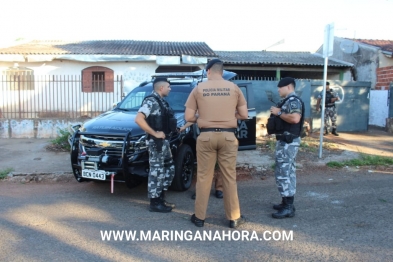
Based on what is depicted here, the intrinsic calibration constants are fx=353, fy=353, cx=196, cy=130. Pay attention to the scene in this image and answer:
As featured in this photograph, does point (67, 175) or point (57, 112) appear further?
point (57, 112)

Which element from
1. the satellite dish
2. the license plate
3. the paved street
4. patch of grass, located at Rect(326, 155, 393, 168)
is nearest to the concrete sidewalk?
patch of grass, located at Rect(326, 155, 393, 168)

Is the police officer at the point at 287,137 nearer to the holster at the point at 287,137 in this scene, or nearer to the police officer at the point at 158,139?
the holster at the point at 287,137

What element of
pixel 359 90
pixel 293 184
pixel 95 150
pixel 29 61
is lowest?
pixel 293 184

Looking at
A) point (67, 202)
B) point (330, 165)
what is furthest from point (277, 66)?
point (67, 202)

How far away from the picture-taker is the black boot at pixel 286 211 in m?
4.34

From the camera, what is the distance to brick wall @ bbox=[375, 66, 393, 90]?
42.4 ft

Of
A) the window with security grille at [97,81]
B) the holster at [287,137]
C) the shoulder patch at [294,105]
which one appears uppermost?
the window with security grille at [97,81]

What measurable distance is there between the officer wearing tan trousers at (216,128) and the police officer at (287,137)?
58 cm

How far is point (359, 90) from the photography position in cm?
1182

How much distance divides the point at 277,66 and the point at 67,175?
11.1 m

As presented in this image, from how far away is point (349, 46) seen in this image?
17.0 m

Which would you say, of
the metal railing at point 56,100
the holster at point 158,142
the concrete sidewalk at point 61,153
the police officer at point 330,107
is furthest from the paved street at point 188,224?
the metal railing at point 56,100

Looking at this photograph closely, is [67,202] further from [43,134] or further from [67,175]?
[43,134]

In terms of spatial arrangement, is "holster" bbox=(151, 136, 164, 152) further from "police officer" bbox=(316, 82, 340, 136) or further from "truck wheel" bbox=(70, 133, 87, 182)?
"police officer" bbox=(316, 82, 340, 136)
